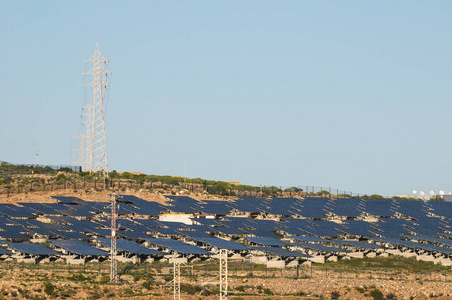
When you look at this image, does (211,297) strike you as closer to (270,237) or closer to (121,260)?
(121,260)

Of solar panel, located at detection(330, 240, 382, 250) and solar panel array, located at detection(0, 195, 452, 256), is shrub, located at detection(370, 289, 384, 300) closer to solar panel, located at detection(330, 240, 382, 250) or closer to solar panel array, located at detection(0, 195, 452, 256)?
solar panel array, located at detection(0, 195, 452, 256)

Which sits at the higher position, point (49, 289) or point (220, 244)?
point (220, 244)

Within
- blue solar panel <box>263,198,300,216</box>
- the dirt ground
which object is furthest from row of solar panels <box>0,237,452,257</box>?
blue solar panel <box>263,198,300,216</box>

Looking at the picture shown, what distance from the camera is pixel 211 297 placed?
75.4 meters

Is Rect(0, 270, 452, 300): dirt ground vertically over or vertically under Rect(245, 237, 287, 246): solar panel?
under

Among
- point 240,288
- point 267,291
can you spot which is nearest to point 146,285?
point 240,288

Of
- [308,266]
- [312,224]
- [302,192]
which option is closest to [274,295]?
[308,266]

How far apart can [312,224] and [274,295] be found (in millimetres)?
41366

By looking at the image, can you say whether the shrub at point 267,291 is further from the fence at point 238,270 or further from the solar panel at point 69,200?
the solar panel at point 69,200

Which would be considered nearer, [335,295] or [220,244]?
[335,295]

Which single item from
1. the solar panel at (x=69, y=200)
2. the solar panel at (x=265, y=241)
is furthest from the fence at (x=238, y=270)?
the solar panel at (x=69, y=200)

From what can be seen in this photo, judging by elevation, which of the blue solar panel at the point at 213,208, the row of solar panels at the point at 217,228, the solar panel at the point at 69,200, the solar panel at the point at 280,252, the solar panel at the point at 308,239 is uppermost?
the solar panel at the point at 69,200

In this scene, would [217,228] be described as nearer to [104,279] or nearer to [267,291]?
[267,291]

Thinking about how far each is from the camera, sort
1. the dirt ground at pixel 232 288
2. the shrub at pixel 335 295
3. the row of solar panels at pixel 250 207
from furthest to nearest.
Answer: the row of solar panels at pixel 250 207 < the shrub at pixel 335 295 < the dirt ground at pixel 232 288
